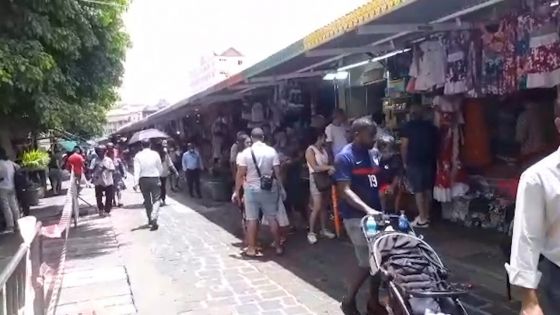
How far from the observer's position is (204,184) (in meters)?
15.6

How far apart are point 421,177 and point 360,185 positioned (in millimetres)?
3148

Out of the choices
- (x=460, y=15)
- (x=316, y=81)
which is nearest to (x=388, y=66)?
(x=460, y=15)

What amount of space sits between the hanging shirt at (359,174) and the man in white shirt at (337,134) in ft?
11.6

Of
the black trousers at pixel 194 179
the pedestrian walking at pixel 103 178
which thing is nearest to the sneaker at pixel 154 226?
the pedestrian walking at pixel 103 178

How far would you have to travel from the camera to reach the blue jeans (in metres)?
2.44

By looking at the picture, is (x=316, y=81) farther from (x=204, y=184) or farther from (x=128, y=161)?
(x=128, y=161)

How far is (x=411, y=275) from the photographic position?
3.73 meters

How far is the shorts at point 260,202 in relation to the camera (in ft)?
25.2

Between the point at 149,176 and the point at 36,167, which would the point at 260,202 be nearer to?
the point at 149,176

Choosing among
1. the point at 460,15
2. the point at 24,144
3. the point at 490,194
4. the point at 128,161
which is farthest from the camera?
the point at 128,161

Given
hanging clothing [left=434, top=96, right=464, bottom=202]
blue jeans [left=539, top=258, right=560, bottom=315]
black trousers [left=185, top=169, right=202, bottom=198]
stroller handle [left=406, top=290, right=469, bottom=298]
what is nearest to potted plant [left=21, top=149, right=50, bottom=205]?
black trousers [left=185, top=169, right=202, bottom=198]

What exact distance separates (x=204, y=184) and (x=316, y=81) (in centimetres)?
560

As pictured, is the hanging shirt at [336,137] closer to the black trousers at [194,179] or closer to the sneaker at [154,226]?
the sneaker at [154,226]

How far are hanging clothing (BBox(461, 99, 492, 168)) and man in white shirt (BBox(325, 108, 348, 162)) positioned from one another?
187 cm
